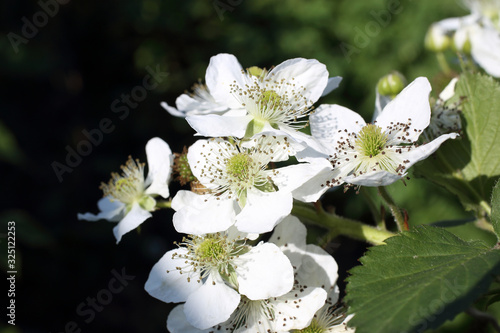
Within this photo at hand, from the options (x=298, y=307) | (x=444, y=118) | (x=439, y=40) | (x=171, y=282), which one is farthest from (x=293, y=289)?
(x=439, y=40)

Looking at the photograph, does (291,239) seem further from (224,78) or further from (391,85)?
(391,85)

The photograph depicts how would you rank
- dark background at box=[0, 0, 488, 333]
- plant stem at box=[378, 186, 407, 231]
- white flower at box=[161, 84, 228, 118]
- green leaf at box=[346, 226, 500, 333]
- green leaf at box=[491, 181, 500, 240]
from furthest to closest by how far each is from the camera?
dark background at box=[0, 0, 488, 333] → white flower at box=[161, 84, 228, 118] → plant stem at box=[378, 186, 407, 231] → green leaf at box=[491, 181, 500, 240] → green leaf at box=[346, 226, 500, 333]

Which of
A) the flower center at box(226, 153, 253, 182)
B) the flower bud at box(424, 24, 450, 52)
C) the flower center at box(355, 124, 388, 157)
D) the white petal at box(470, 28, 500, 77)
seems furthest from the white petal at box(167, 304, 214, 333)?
the flower bud at box(424, 24, 450, 52)

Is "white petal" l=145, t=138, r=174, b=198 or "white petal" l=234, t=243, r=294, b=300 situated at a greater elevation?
"white petal" l=145, t=138, r=174, b=198

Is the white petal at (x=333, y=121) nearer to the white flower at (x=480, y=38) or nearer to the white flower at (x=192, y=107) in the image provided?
the white flower at (x=192, y=107)

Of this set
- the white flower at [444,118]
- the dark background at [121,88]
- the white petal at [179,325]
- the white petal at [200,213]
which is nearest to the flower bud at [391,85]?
the white flower at [444,118]

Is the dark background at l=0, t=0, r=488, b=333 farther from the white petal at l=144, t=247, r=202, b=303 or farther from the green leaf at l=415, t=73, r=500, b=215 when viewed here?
the white petal at l=144, t=247, r=202, b=303

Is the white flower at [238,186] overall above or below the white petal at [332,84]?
below
